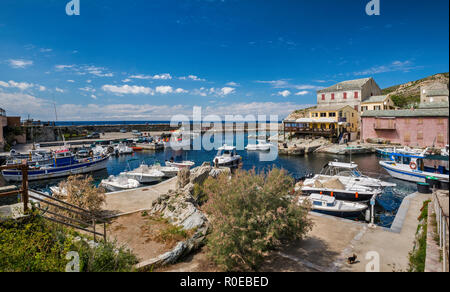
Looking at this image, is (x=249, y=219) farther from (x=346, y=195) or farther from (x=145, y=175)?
(x=145, y=175)

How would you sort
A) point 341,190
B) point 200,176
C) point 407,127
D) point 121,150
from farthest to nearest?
point 121,150 → point 407,127 → point 341,190 → point 200,176

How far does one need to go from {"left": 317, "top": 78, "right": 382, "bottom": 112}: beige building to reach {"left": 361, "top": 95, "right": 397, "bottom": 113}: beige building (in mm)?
1180

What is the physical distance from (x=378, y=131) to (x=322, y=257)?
48888mm

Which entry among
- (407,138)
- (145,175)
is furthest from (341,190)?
(407,138)

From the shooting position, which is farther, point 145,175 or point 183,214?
point 145,175

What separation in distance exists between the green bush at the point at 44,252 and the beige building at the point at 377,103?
2330 inches

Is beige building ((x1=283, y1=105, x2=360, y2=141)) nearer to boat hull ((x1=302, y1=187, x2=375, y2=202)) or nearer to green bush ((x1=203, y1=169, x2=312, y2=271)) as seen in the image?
boat hull ((x1=302, y1=187, x2=375, y2=202))

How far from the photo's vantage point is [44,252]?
5.92 metres

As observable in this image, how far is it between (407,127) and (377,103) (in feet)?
40.9

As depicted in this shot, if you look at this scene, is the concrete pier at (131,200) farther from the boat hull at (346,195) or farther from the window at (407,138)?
the window at (407,138)

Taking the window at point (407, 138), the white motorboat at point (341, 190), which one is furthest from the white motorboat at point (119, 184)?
the window at point (407, 138)

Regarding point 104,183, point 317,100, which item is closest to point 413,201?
point 104,183
